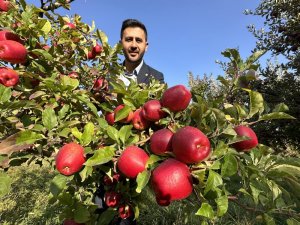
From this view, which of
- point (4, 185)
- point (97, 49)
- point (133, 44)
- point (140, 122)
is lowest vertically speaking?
point (4, 185)

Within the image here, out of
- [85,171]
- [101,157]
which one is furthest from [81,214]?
[101,157]

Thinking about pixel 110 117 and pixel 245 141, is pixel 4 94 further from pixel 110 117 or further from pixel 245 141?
pixel 245 141

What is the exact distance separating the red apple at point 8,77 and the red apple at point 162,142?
759 mm

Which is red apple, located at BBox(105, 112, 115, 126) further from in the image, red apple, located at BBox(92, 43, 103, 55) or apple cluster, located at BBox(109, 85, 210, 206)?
red apple, located at BBox(92, 43, 103, 55)

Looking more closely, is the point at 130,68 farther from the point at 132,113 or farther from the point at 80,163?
the point at 80,163

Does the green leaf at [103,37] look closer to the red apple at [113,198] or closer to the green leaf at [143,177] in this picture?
the red apple at [113,198]

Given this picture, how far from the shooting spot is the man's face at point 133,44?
302cm

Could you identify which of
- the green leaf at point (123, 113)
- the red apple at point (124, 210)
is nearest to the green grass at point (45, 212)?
the red apple at point (124, 210)

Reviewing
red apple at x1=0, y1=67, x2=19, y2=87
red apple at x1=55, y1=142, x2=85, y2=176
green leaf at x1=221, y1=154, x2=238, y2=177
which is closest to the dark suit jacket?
red apple at x1=0, y1=67, x2=19, y2=87

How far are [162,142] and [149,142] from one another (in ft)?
0.68

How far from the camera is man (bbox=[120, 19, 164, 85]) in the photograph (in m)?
3.03

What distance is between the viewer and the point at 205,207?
974 mm

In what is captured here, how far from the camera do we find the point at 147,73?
10.2 feet

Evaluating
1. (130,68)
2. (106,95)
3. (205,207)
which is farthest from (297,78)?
(205,207)
